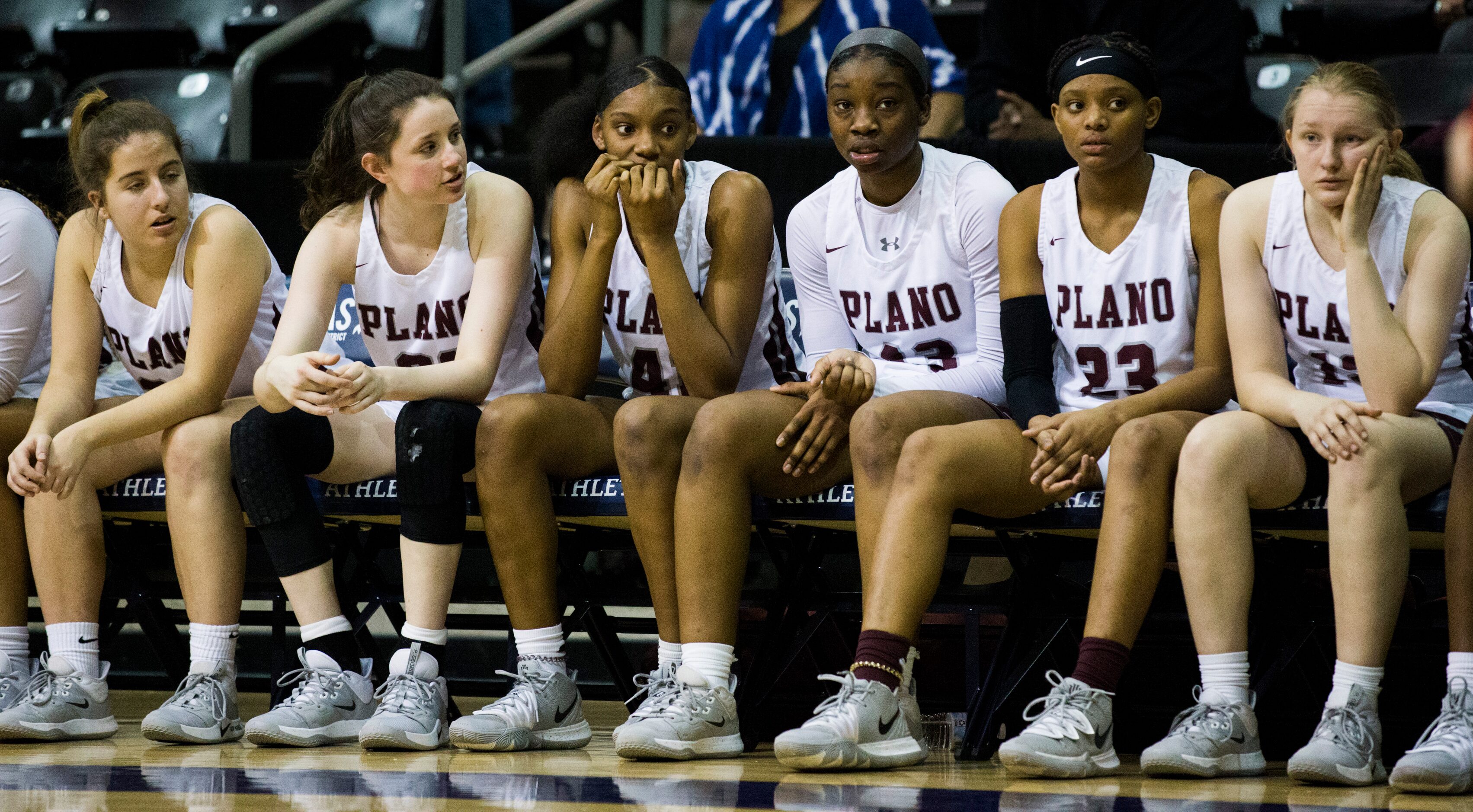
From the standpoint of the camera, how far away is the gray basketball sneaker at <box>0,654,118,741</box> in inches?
122

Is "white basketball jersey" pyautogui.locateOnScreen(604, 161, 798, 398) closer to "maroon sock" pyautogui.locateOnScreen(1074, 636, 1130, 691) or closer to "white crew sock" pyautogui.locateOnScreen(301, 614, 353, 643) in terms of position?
"white crew sock" pyautogui.locateOnScreen(301, 614, 353, 643)

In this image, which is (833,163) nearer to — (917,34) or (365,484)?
(917,34)

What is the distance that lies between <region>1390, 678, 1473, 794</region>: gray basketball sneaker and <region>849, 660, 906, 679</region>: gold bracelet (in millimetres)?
764

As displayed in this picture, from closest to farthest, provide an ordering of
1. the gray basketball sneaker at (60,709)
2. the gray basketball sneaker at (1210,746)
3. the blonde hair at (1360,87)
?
the gray basketball sneaker at (1210,746)
the blonde hair at (1360,87)
the gray basketball sneaker at (60,709)

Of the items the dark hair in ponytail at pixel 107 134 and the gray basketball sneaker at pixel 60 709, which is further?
the dark hair in ponytail at pixel 107 134

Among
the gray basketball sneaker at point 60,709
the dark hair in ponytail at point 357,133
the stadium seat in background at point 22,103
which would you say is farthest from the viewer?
the stadium seat in background at point 22,103

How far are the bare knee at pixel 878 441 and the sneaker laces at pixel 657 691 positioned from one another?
19.3 inches

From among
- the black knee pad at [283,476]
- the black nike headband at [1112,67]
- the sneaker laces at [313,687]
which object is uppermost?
the black nike headband at [1112,67]

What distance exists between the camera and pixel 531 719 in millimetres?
2936

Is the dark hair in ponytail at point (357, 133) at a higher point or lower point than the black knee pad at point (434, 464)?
higher

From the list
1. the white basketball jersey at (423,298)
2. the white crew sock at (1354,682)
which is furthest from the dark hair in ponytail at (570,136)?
the white crew sock at (1354,682)

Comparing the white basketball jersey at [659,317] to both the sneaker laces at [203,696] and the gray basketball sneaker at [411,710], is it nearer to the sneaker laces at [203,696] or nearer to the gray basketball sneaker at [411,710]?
the gray basketball sneaker at [411,710]

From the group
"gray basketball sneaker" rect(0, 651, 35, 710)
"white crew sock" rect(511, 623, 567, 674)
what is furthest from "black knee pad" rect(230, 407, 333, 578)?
"gray basketball sneaker" rect(0, 651, 35, 710)

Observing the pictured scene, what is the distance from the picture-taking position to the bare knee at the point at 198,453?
315 cm
